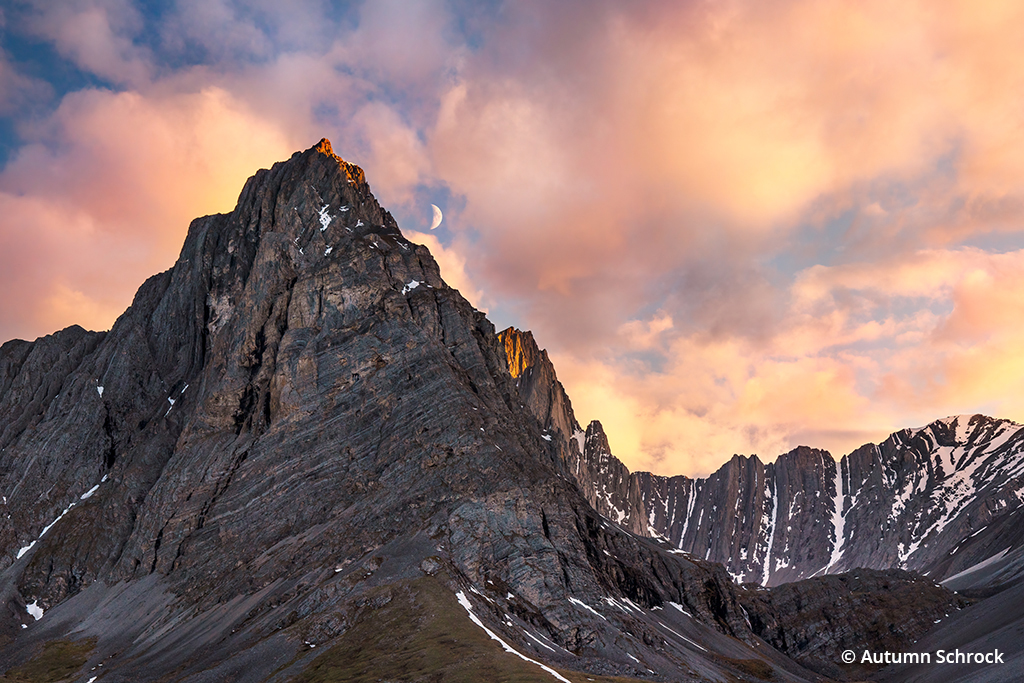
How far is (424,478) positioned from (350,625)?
46.2 meters

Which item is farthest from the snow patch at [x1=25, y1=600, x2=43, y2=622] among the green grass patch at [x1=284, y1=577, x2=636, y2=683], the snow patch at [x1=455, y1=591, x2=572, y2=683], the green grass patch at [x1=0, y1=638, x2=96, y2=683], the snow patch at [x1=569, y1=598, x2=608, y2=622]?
the snow patch at [x1=569, y1=598, x2=608, y2=622]

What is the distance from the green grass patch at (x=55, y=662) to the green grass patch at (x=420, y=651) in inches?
2547

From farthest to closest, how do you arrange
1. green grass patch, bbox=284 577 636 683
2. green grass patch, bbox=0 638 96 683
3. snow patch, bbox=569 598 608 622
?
snow patch, bbox=569 598 608 622 < green grass patch, bbox=0 638 96 683 < green grass patch, bbox=284 577 636 683

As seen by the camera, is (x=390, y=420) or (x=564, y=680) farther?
(x=390, y=420)

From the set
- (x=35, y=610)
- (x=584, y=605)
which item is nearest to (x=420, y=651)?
(x=584, y=605)

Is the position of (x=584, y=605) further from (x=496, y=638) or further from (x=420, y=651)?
(x=420, y=651)

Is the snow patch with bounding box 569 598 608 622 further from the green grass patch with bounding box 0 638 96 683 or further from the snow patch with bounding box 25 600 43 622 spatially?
the snow patch with bounding box 25 600 43 622

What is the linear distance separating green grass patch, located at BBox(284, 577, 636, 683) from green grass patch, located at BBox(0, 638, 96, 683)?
6471cm

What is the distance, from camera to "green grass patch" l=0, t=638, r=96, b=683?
494 feet

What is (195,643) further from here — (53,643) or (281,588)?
(53,643)

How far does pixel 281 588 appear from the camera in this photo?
160 m

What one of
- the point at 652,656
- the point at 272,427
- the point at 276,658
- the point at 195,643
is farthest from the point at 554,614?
the point at 272,427

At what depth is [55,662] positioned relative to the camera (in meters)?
158

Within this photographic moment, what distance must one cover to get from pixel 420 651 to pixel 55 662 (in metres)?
91.2
